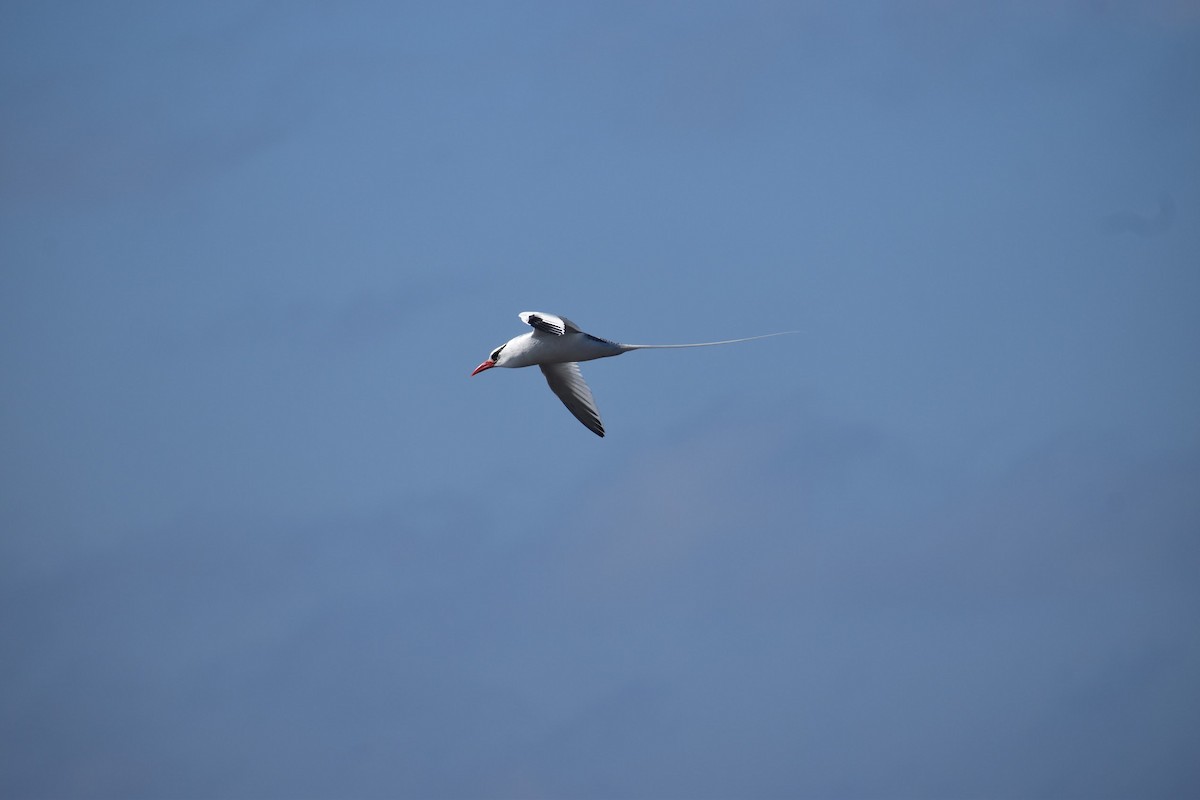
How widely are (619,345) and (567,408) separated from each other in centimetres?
465

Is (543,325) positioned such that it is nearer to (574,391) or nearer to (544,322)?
(544,322)

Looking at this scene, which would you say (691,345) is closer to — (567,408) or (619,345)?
(619,345)

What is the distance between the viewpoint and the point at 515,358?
43125mm

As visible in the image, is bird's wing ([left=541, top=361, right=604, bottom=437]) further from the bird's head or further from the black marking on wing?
the black marking on wing

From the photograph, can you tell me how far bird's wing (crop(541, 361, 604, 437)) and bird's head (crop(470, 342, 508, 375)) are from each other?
2510 millimetres

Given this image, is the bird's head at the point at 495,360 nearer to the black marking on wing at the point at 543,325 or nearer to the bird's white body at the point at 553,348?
the bird's white body at the point at 553,348

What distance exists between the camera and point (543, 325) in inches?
Answer: 1590

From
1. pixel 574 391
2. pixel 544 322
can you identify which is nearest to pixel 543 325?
pixel 544 322

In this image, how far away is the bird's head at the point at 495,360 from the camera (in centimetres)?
4319

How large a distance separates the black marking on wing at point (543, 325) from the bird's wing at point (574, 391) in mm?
5031

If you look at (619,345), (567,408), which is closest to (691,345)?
(619,345)

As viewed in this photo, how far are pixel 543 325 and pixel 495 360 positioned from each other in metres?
3.37

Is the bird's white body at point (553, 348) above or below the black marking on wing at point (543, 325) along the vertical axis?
above

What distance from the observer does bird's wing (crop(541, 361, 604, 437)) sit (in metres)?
45.9
